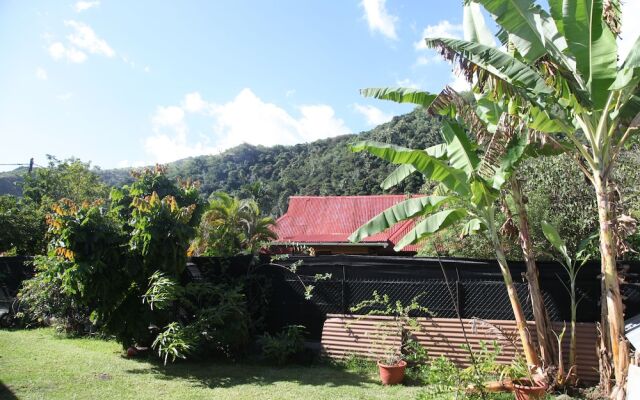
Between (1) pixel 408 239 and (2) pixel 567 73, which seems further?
(1) pixel 408 239

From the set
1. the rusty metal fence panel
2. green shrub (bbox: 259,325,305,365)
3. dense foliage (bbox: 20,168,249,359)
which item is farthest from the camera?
green shrub (bbox: 259,325,305,365)

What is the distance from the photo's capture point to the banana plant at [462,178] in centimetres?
661

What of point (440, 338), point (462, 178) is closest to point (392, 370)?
point (440, 338)

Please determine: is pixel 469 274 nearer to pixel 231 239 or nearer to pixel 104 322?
pixel 104 322

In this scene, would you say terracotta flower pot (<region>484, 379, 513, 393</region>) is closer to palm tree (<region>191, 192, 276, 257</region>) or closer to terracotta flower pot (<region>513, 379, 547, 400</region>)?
terracotta flower pot (<region>513, 379, 547, 400</region>)

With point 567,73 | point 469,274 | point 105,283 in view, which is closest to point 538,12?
point 567,73

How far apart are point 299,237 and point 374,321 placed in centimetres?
1388

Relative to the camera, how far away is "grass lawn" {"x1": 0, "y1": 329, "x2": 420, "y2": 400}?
7.04 m

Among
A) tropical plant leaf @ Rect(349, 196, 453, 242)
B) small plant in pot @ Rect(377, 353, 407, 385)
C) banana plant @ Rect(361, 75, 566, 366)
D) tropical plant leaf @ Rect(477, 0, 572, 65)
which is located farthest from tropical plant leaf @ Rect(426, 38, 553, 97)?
small plant in pot @ Rect(377, 353, 407, 385)

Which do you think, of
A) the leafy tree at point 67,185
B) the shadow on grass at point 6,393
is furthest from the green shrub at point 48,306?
the leafy tree at point 67,185

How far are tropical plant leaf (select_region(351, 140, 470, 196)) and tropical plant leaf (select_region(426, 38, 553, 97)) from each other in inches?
56.8

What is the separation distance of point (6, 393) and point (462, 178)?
712 centimetres

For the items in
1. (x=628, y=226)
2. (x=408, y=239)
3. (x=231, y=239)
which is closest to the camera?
(x=628, y=226)

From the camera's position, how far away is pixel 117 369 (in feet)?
27.6
